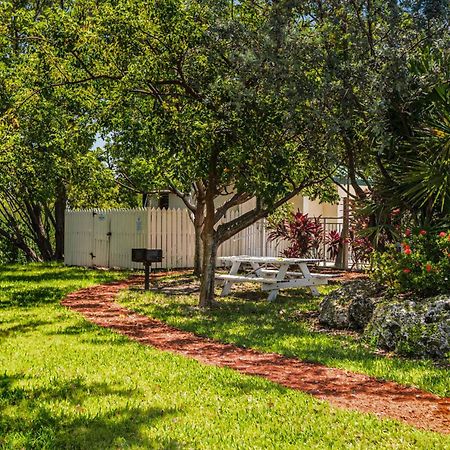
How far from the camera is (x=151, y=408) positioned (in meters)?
5.30

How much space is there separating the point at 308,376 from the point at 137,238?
1417cm

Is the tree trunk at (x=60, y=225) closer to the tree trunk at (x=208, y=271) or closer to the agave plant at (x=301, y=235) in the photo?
the agave plant at (x=301, y=235)

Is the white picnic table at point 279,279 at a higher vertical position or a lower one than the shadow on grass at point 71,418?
higher

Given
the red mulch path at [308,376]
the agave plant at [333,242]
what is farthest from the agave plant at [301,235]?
the red mulch path at [308,376]

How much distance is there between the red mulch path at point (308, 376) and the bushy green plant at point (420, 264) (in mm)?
2251

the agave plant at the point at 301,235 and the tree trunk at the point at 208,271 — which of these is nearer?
the tree trunk at the point at 208,271

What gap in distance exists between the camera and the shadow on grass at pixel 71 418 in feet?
14.9

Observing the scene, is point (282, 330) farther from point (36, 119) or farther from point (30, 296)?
point (36, 119)

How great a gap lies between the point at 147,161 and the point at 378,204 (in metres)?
7.38

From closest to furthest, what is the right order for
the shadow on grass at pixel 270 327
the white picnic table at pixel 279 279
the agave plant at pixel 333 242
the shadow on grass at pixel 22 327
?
the shadow on grass at pixel 270 327 < the shadow on grass at pixel 22 327 < the white picnic table at pixel 279 279 < the agave plant at pixel 333 242

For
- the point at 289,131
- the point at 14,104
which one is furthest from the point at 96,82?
the point at 289,131

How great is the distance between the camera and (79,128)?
1209 centimetres

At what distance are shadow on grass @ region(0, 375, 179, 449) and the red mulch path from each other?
1.64 meters

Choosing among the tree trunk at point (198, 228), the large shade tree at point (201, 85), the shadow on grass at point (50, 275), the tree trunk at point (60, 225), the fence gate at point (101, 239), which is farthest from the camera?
the tree trunk at point (60, 225)
